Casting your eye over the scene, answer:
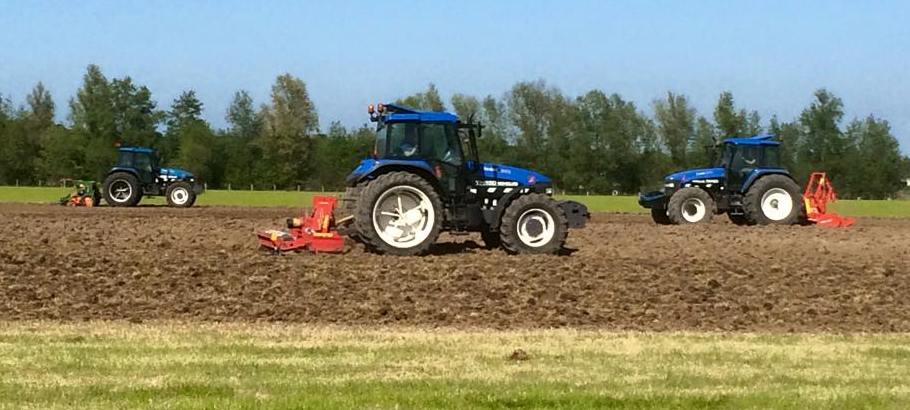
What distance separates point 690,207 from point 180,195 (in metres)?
16.1

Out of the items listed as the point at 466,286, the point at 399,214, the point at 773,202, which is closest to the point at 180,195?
the point at 773,202

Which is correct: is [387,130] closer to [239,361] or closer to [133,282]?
[133,282]

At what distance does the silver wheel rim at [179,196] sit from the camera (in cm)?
3456

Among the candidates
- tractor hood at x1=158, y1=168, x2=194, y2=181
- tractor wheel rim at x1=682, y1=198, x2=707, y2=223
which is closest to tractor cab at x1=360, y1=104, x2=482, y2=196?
tractor wheel rim at x1=682, y1=198, x2=707, y2=223

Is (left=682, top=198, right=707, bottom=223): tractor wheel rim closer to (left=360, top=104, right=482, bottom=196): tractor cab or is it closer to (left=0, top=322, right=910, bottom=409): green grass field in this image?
(left=360, top=104, right=482, bottom=196): tractor cab

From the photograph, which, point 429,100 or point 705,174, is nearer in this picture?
point 705,174

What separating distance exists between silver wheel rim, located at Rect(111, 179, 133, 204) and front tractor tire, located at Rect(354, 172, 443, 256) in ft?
62.4

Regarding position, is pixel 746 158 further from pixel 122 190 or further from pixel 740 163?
pixel 122 190

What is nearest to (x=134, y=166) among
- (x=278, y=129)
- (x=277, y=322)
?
(x=277, y=322)

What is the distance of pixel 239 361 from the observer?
8.43m

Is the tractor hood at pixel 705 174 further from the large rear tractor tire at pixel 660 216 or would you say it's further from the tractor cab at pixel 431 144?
the tractor cab at pixel 431 144

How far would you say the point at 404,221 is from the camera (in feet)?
54.2

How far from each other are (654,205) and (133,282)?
1612 cm

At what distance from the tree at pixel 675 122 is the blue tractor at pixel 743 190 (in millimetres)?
59391
